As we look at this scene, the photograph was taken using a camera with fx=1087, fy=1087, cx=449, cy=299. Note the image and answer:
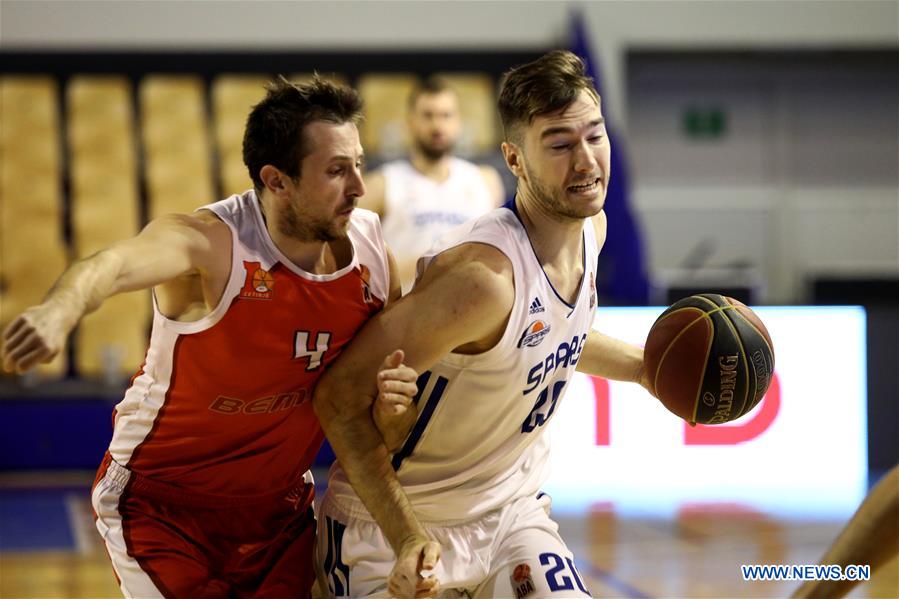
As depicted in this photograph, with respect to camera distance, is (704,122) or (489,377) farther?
(704,122)

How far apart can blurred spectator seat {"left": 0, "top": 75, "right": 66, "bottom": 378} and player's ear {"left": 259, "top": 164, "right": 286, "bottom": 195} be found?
5871 millimetres

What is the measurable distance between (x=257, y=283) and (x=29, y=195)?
676 cm

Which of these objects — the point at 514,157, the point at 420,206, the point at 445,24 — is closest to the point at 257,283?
the point at 514,157

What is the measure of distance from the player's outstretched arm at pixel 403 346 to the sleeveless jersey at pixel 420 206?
11.9 ft

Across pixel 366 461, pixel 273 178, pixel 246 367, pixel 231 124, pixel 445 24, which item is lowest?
pixel 366 461

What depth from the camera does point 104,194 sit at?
29.2 feet

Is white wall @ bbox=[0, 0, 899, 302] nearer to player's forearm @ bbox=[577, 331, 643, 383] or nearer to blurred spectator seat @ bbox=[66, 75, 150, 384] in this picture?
blurred spectator seat @ bbox=[66, 75, 150, 384]

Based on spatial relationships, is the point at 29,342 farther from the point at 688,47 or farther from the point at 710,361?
the point at 688,47

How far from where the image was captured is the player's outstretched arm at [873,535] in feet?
5.93

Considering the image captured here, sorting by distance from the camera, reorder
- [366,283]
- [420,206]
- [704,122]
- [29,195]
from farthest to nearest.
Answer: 1. [704,122]
2. [29,195]
3. [420,206]
4. [366,283]

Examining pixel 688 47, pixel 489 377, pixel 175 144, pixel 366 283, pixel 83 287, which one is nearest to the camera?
pixel 83 287

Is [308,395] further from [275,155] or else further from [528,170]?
[528,170]

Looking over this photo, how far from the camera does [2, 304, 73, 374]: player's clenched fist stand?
197 centimetres

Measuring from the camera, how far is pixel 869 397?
24.0ft
